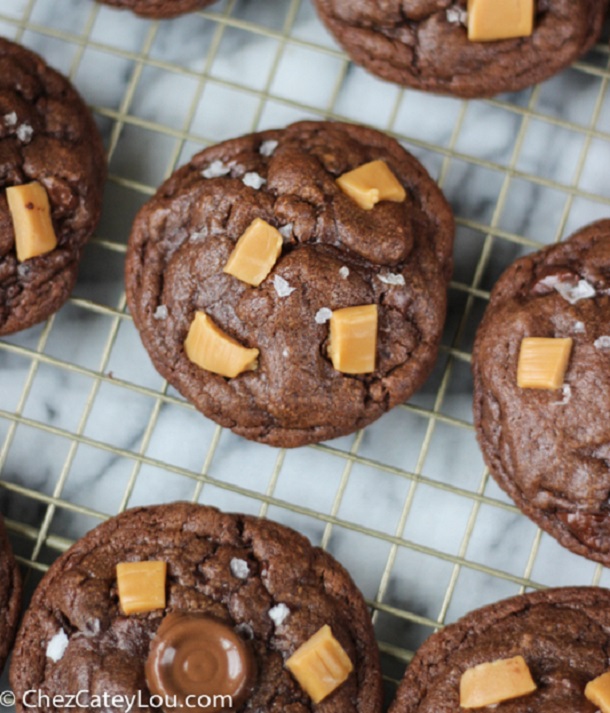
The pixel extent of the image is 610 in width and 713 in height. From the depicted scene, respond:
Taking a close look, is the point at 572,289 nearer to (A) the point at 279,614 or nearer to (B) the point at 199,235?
(B) the point at 199,235

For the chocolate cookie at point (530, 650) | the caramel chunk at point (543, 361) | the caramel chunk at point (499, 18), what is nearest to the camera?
the chocolate cookie at point (530, 650)

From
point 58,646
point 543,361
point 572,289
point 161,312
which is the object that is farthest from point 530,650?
point 161,312

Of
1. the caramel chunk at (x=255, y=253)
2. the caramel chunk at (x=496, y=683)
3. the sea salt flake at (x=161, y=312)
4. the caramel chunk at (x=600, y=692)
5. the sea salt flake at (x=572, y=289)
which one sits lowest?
the caramel chunk at (x=496, y=683)

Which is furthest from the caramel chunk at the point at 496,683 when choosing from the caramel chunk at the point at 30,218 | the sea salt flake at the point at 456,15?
the sea salt flake at the point at 456,15

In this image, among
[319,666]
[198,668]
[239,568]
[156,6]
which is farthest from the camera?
[156,6]

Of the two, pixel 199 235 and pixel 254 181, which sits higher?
pixel 254 181

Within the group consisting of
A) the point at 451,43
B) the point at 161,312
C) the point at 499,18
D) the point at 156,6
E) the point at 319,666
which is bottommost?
the point at 319,666

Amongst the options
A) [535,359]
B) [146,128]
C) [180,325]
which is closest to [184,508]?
[180,325]

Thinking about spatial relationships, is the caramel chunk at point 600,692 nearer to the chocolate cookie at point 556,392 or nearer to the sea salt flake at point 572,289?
the chocolate cookie at point 556,392
